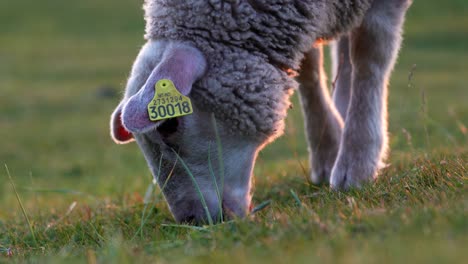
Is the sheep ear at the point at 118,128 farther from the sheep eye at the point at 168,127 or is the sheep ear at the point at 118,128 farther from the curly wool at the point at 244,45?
the curly wool at the point at 244,45

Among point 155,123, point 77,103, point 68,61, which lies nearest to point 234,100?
point 155,123

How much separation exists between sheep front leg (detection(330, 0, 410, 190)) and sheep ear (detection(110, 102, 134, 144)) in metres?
1.38

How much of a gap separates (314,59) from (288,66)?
3.80 ft

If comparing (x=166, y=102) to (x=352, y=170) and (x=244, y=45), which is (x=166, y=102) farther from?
(x=352, y=170)

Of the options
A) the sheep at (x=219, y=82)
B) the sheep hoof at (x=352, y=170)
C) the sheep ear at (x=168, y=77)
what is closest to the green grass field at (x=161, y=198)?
the sheep hoof at (x=352, y=170)

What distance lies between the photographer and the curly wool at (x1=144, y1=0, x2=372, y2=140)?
148 inches

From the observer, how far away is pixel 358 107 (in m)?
4.57

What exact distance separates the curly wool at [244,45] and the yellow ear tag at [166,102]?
22 centimetres

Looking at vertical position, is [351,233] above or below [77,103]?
above

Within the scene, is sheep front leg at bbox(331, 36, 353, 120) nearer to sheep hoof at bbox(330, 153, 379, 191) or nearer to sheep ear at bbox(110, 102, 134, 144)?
sheep hoof at bbox(330, 153, 379, 191)

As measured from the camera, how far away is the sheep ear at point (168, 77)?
3469 millimetres

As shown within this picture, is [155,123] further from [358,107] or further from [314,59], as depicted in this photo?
[314,59]

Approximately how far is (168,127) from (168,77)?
385mm

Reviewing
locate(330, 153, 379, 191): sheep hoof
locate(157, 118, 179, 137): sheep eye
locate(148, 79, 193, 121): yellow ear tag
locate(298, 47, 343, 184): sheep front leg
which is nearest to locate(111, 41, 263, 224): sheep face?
locate(157, 118, 179, 137): sheep eye
